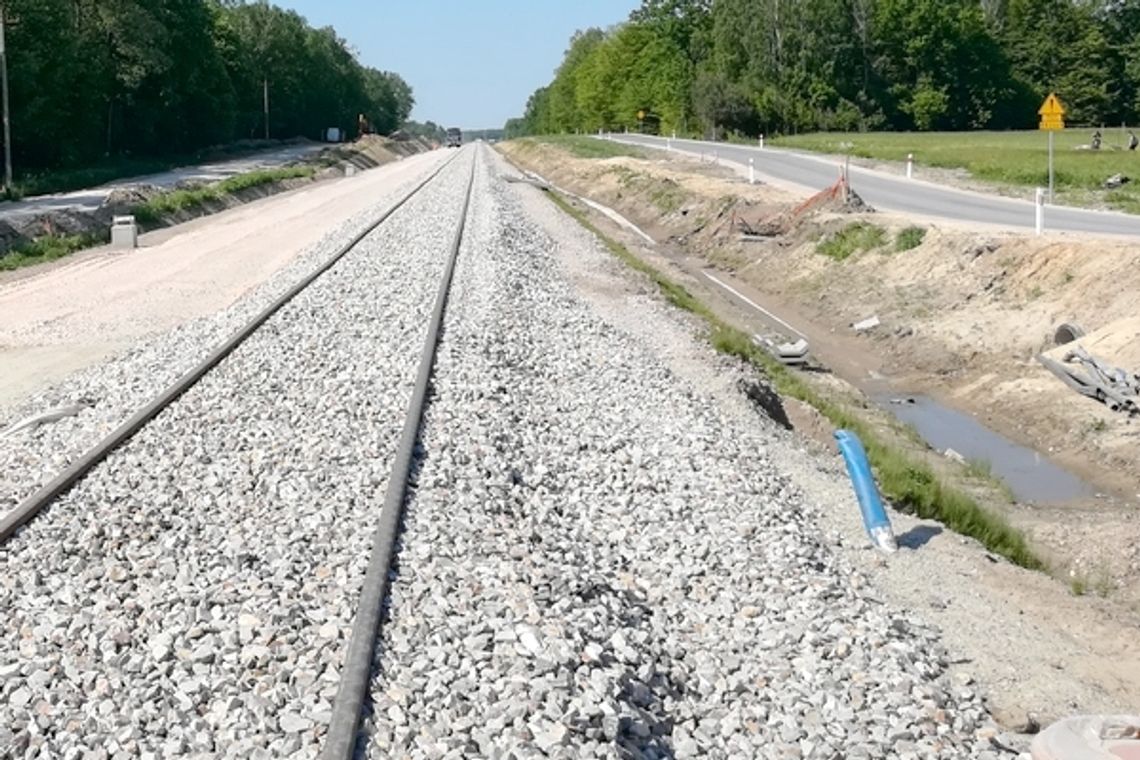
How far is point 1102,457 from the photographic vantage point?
47.6 ft

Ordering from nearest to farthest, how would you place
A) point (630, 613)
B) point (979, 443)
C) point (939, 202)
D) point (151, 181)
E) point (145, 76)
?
point (630, 613), point (979, 443), point (939, 202), point (151, 181), point (145, 76)

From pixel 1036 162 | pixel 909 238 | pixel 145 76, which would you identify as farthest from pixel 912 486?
pixel 145 76

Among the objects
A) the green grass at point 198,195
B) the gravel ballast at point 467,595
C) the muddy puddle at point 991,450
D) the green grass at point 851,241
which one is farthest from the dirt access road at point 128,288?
→ the green grass at point 851,241

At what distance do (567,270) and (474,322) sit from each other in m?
8.24

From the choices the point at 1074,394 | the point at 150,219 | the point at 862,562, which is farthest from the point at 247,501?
the point at 150,219

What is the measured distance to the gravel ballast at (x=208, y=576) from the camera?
5.59 metres

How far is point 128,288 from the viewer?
934 inches

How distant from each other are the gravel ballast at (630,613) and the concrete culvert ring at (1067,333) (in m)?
8.29

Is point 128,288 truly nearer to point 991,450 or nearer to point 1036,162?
point 991,450

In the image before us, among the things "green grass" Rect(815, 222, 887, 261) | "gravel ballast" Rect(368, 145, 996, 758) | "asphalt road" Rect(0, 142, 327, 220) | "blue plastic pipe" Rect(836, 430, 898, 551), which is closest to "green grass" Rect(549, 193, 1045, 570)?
"gravel ballast" Rect(368, 145, 996, 758)

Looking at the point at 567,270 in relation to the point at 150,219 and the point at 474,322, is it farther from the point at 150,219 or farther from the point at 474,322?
the point at 150,219

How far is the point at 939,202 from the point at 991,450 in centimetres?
1900

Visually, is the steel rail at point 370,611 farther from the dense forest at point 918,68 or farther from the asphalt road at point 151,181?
the dense forest at point 918,68

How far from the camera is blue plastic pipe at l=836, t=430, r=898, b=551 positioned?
9156mm
